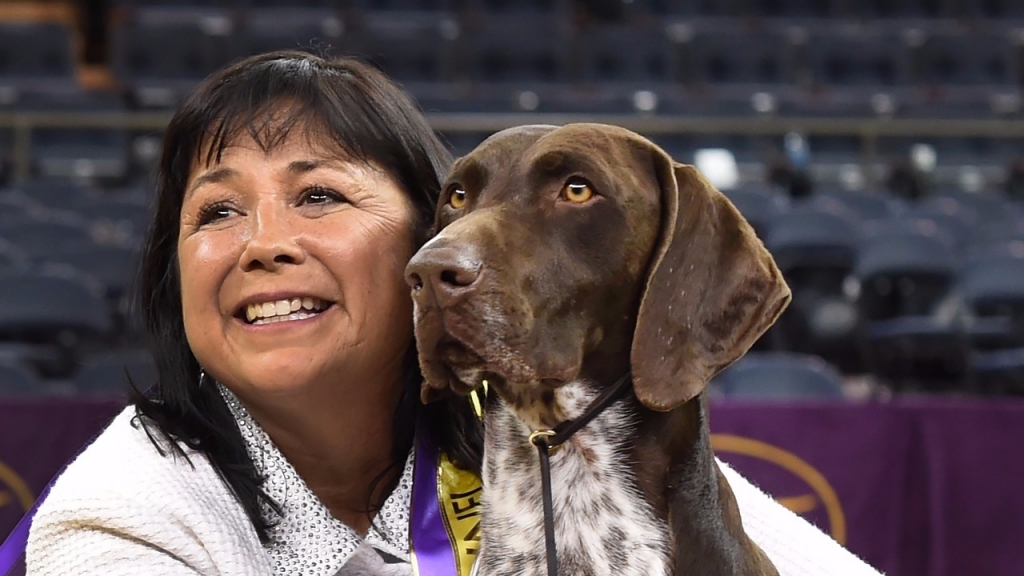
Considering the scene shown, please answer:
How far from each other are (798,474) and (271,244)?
2346mm

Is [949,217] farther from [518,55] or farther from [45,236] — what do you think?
[45,236]

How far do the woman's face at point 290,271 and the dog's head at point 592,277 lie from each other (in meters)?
0.24

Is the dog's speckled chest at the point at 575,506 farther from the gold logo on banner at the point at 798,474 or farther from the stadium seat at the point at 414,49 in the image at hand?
the stadium seat at the point at 414,49

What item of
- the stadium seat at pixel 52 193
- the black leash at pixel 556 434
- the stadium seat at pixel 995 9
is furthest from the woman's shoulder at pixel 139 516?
the stadium seat at pixel 995 9

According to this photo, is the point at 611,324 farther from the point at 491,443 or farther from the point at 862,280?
the point at 862,280

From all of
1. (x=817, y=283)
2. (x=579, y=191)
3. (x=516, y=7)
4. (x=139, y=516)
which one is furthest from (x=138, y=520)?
(x=516, y=7)

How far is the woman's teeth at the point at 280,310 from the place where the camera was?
6.57 feet

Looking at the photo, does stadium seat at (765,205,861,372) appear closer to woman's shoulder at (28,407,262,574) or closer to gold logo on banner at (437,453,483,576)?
gold logo on banner at (437,453,483,576)

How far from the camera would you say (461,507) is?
2.14 m

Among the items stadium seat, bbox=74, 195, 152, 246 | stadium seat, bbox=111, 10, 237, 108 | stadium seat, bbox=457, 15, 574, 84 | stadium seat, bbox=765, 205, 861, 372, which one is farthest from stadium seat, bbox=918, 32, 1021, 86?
stadium seat, bbox=74, 195, 152, 246

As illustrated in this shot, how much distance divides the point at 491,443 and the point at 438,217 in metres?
0.38

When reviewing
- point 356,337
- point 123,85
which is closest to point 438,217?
point 356,337

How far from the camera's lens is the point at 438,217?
1.98 meters

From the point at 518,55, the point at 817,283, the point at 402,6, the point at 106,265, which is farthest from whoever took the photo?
the point at 402,6
